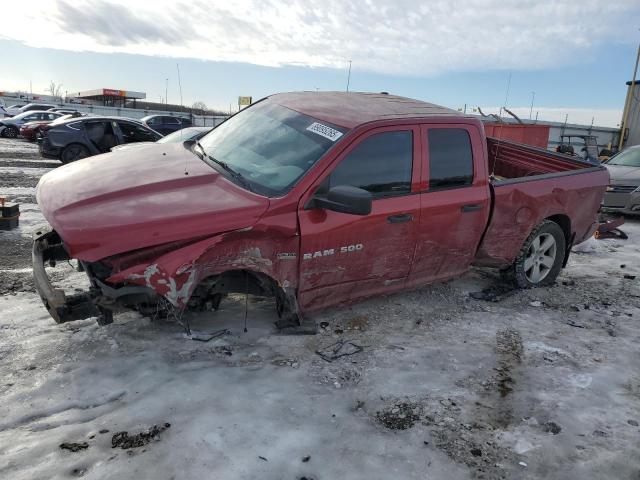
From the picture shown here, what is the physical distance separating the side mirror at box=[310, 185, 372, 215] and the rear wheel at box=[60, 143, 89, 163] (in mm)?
11050

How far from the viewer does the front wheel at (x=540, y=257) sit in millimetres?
4996

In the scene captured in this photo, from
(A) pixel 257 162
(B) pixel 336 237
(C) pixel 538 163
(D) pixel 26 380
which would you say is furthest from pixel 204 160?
(C) pixel 538 163

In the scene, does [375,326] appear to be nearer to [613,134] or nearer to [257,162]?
[257,162]

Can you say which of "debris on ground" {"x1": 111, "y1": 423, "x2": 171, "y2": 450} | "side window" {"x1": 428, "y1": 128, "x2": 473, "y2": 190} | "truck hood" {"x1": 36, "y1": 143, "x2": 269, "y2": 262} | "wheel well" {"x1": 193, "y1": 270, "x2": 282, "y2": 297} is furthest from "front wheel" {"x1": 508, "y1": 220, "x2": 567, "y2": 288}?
"debris on ground" {"x1": 111, "y1": 423, "x2": 171, "y2": 450}

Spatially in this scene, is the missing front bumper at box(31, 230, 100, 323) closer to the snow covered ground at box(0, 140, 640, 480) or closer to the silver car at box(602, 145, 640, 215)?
the snow covered ground at box(0, 140, 640, 480)

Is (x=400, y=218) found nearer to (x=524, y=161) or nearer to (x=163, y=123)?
(x=524, y=161)

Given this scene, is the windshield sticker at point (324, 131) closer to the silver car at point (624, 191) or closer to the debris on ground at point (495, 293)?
the debris on ground at point (495, 293)

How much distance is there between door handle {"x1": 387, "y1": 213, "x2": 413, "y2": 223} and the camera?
3.72m

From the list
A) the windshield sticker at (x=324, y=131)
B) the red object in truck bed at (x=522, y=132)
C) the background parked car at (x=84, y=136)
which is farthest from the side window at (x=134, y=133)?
the red object in truck bed at (x=522, y=132)

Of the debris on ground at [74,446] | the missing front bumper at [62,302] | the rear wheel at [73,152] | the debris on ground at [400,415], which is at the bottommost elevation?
the debris on ground at [74,446]

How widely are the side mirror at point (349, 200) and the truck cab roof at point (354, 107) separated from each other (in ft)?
A: 2.31

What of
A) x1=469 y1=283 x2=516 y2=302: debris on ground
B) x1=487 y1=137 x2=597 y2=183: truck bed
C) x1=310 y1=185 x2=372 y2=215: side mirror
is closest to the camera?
x1=310 y1=185 x2=372 y2=215: side mirror

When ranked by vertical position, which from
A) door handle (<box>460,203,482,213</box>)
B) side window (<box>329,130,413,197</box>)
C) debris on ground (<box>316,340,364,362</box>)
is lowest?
debris on ground (<box>316,340,364,362</box>)

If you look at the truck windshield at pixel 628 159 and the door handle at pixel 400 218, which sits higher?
the truck windshield at pixel 628 159
